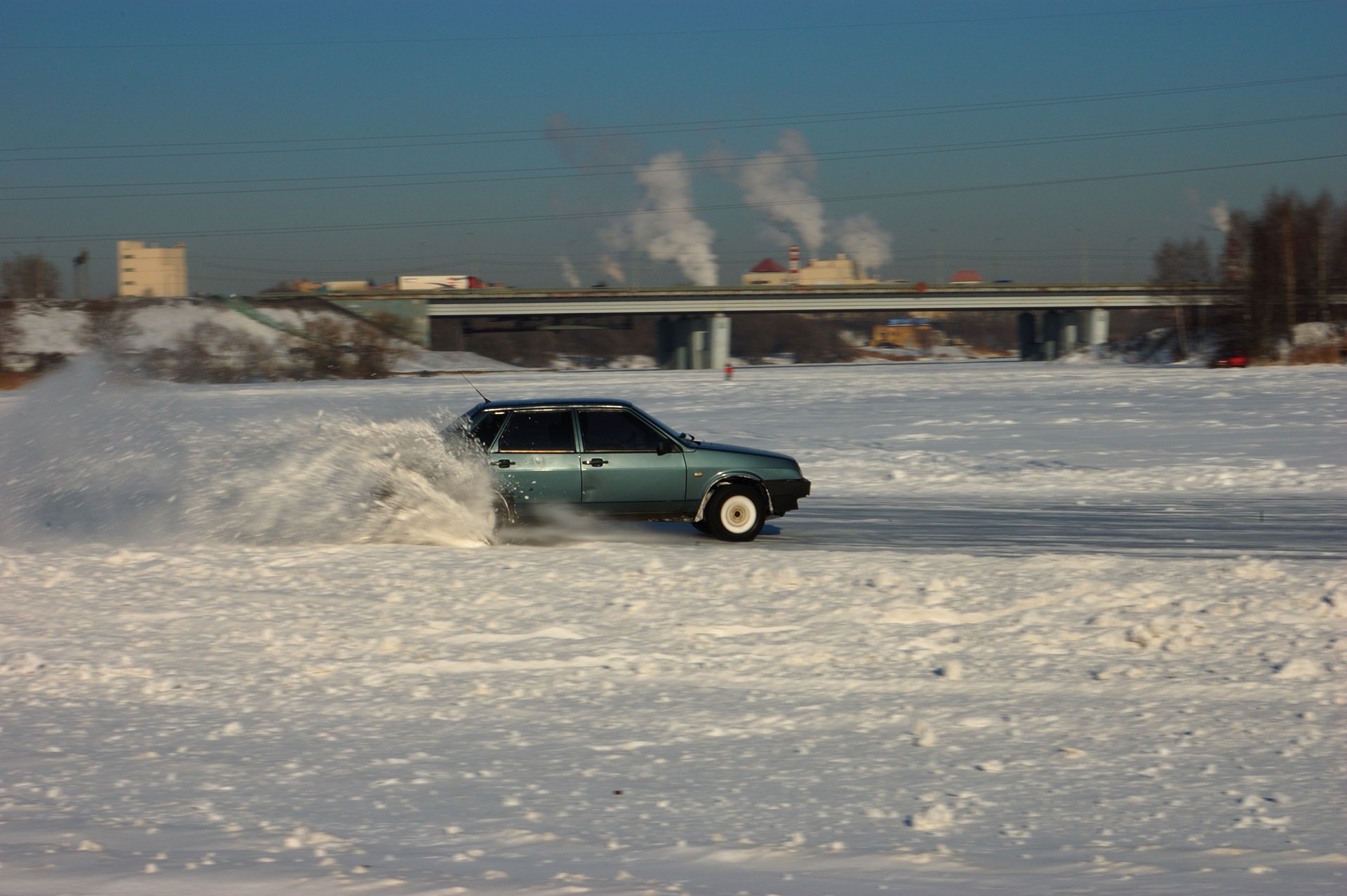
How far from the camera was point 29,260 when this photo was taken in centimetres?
11212

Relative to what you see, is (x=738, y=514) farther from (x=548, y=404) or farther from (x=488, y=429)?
(x=488, y=429)

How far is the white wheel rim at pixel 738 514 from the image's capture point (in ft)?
41.2

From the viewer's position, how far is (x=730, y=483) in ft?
41.5

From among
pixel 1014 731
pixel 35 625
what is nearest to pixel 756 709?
pixel 1014 731

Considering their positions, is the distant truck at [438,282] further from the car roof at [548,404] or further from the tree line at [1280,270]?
the car roof at [548,404]

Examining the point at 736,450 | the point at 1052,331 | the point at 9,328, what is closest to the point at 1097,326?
the point at 1052,331

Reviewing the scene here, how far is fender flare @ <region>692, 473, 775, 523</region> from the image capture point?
12562mm

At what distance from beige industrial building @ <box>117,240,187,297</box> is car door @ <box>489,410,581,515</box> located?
11978cm

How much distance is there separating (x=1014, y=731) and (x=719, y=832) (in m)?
1.98

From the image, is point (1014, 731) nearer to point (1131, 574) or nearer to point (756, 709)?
point (756, 709)

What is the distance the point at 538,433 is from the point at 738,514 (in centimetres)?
224

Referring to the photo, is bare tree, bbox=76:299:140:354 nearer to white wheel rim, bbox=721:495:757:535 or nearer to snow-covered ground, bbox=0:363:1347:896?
snow-covered ground, bbox=0:363:1347:896

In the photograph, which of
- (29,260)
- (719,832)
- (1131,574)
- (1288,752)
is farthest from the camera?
(29,260)

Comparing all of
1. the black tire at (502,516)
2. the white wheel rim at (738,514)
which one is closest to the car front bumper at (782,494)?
the white wheel rim at (738,514)
